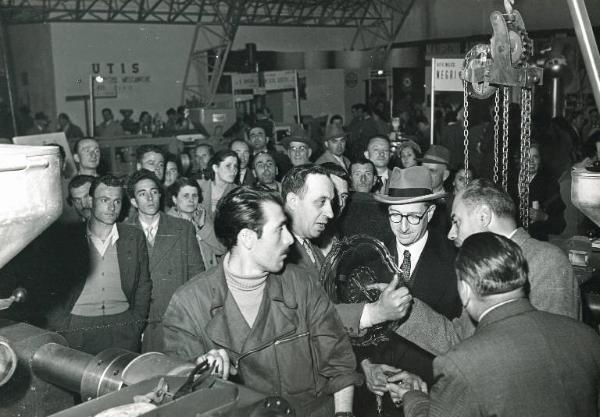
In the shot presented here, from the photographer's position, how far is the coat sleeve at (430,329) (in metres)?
3.16

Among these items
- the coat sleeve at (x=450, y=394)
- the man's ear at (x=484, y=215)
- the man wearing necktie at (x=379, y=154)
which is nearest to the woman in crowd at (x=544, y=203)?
the man wearing necktie at (x=379, y=154)

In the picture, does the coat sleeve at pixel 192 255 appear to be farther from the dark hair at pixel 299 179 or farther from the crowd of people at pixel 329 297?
the dark hair at pixel 299 179

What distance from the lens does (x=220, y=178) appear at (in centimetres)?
640

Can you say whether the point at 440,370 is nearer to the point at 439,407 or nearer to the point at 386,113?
the point at 439,407

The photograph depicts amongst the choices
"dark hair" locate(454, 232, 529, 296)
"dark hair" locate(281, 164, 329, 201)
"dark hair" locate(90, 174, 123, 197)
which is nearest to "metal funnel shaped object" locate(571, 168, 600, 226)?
"dark hair" locate(454, 232, 529, 296)

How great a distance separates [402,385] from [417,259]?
98 cm

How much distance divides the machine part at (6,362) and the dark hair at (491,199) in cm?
218

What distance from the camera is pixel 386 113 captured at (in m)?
19.8

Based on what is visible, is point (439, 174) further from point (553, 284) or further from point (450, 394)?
point (450, 394)

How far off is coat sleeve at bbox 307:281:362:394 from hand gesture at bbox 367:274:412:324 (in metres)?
0.42

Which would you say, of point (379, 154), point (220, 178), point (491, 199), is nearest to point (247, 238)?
point (491, 199)

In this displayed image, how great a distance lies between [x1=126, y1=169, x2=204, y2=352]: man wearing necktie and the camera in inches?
181

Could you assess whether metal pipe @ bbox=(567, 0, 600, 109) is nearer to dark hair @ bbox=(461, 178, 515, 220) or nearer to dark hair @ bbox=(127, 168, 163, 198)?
dark hair @ bbox=(461, 178, 515, 220)

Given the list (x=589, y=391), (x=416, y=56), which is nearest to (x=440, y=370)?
(x=589, y=391)
